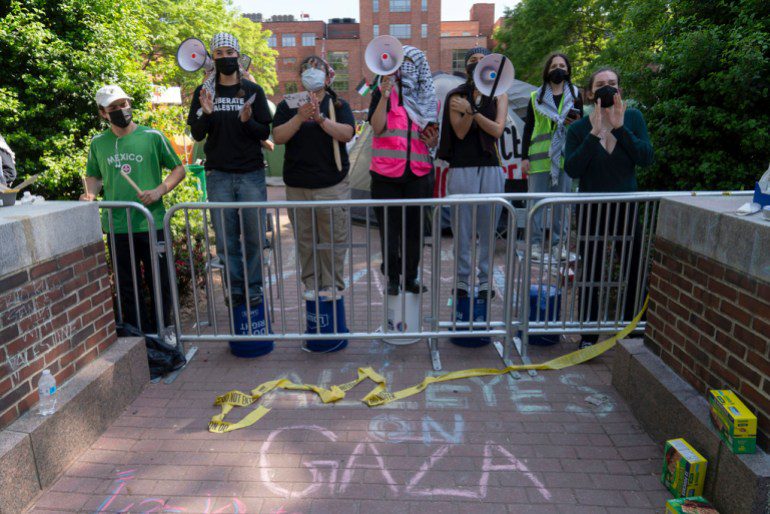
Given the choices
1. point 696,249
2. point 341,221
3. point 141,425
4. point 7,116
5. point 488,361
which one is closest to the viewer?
point 696,249

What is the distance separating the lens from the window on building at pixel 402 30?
213 ft

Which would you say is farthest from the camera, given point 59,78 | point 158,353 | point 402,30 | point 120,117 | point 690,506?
point 402,30

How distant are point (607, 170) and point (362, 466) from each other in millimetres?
3068

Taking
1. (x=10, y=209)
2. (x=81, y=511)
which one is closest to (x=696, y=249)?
(x=81, y=511)

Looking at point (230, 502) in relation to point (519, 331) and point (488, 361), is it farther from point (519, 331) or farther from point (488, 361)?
point (519, 331)

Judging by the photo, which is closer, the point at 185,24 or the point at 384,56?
the point at 384,56

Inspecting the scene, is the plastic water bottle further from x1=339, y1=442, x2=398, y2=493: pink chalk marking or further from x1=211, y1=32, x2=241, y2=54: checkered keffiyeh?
x1=211, y1=32, x2=241, y2=54: checkered keffiyeh

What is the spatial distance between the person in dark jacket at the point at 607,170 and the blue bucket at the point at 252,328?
101 inches

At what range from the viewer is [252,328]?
4.50 metres

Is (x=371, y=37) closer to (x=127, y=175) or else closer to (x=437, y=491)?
(x=127, y=175)

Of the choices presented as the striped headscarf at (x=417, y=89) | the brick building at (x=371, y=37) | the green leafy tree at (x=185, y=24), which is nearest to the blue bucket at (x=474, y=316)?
the striped headscarf at (x=417, y=89)

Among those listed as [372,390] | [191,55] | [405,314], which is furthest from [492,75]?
[372,390]

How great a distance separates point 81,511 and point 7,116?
4.71m

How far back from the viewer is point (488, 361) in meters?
4.42
